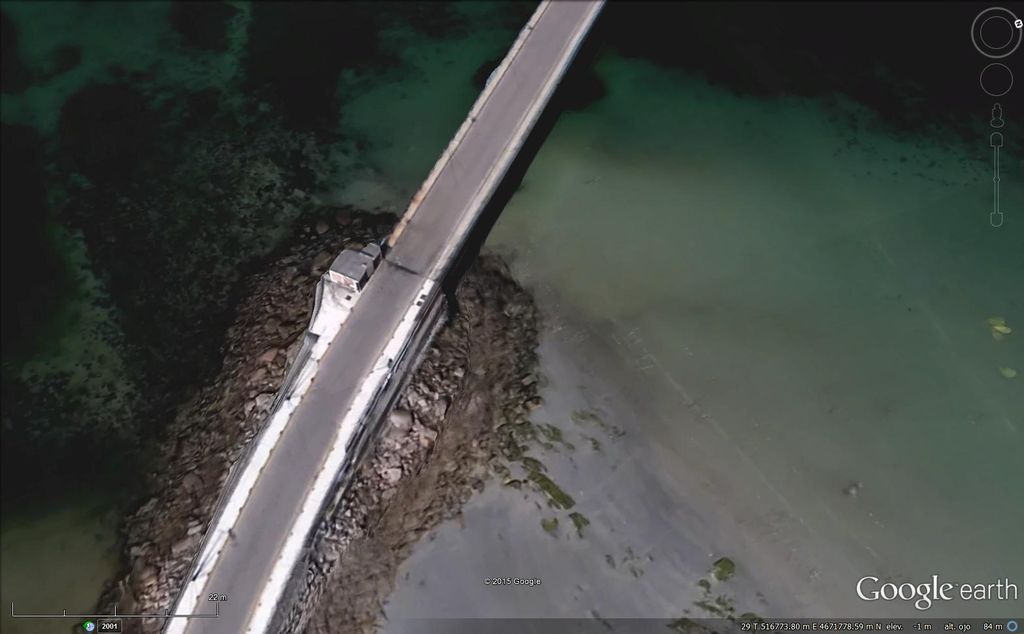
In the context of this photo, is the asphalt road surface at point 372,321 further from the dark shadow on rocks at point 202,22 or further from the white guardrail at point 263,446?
the dark shadow on rocks at point 202,22

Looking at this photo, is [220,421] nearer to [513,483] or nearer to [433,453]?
[433,453]

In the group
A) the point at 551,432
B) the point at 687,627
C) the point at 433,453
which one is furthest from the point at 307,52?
the point at 687,627

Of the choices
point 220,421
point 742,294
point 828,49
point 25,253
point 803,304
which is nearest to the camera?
point 220,421

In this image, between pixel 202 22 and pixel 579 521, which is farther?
pixel 202 22

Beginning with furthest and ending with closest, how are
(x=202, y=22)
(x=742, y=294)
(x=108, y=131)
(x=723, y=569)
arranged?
(x=202, y=22) → (x=108, y=131) → (x=742, y=294) → (x=723, y=569)

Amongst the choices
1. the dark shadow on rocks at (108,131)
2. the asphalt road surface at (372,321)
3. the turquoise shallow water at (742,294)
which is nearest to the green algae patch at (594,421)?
the turquoise shallow water at (742,294)

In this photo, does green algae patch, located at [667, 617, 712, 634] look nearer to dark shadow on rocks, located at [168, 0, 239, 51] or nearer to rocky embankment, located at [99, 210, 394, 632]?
rocky embankment, located at [99, 210, 394, 632]
